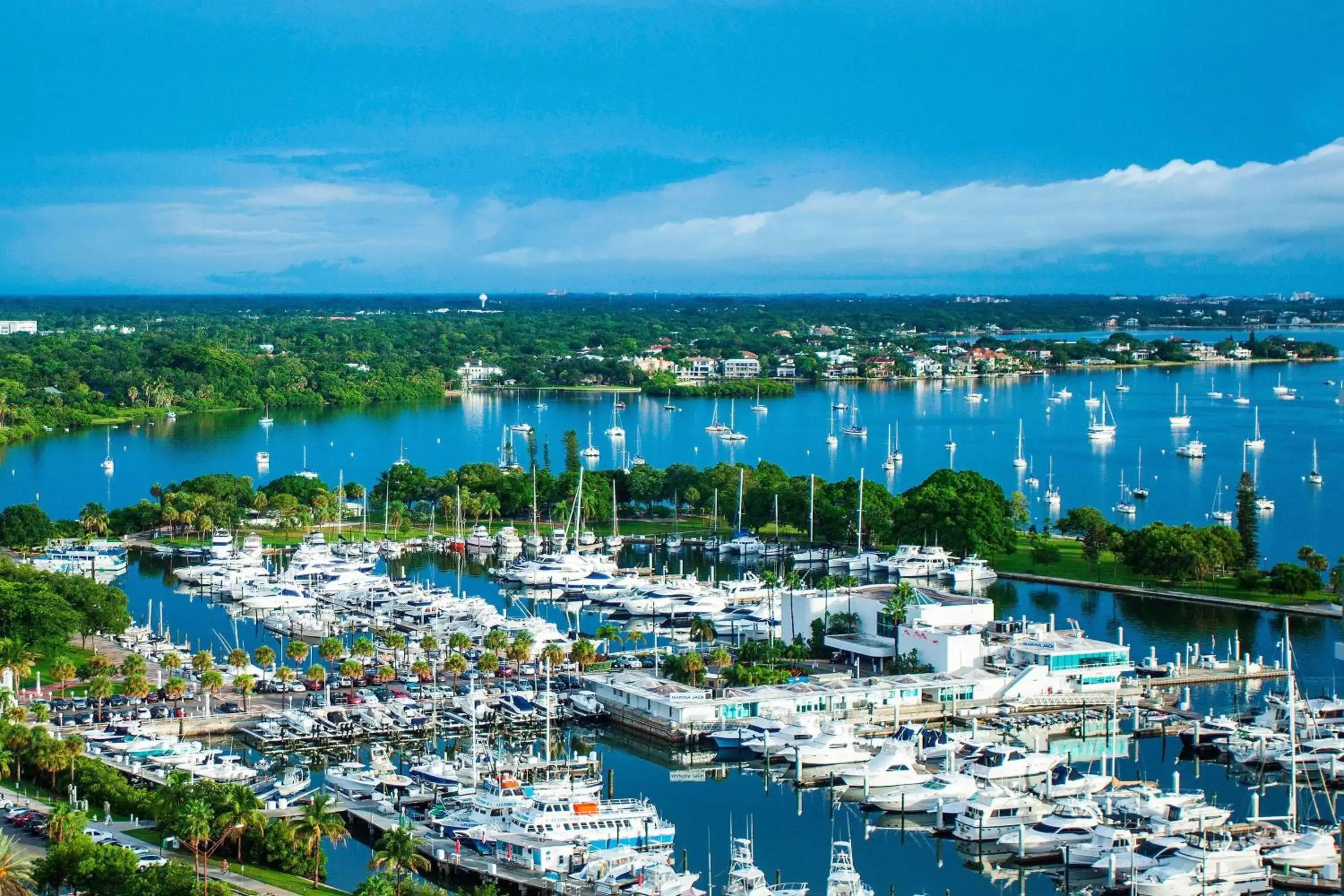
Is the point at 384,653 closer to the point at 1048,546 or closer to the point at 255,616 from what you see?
the point at 255,616

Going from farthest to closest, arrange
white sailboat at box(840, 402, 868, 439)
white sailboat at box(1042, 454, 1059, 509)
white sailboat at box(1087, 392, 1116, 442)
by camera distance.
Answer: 1. white sailboat at box(840, 402, 868, 439)
2. white sailboat at box(1087, 392, 1116, 442)
3. white sailboat at box(1042, 454, 1059, 509)

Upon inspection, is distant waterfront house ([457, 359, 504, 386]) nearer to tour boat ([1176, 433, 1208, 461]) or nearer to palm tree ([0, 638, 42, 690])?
tour boat ([1176, 433, 1208, 461])

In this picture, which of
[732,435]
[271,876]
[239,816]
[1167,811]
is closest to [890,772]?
[1167,811]

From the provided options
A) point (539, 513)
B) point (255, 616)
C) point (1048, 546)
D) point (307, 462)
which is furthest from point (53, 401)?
point (1048, 546)

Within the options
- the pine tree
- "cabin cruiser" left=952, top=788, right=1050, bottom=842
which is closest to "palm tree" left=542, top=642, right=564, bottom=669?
"cabin cruiser" left=952, top=788, right=1050, bottom=842

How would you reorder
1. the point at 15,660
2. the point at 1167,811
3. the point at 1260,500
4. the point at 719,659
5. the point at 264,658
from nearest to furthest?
the point at 1167,811 < the point at 15,660 < the point at 264,658 < the point at 719,659 < the point at 1260,500

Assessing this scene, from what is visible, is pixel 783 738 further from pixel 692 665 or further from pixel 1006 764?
pixel 692 665

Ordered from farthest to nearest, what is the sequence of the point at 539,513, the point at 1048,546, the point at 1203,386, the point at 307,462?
the point at 1203,386 < the point at 307,462 < the point at 539,513 < the point at 1048,546
